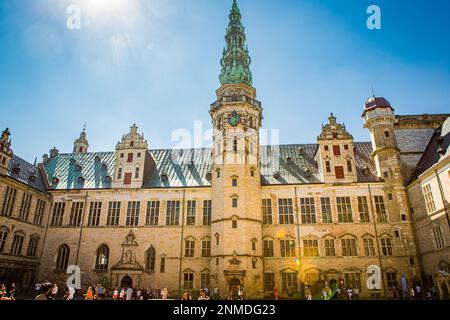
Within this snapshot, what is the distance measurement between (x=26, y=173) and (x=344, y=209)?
3883cm

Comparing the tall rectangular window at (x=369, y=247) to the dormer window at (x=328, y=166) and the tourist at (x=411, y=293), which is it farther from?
the dormer window at (x=328, y=166)

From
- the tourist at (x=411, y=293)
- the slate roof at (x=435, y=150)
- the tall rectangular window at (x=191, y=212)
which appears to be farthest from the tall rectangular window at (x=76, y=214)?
the slate roof at (x=435, y=150)

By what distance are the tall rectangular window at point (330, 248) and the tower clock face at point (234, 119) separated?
1711 cm

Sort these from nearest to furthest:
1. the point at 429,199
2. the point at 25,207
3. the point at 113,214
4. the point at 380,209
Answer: the point at 429,199 < the point at 380,209 < the point at 25,207 < the point at 113,214

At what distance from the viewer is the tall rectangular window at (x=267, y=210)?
3481 cm

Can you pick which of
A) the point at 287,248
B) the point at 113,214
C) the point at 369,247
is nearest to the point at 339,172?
the point at 369,247

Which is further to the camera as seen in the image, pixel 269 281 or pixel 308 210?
pixel 308 210

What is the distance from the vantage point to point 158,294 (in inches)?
1268

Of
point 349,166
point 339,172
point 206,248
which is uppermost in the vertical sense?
point 349,166

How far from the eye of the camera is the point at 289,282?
3216 cm

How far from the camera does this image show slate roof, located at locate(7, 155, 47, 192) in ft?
114

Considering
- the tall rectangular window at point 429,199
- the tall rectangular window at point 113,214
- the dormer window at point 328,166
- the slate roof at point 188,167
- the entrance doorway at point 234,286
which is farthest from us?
the slate roof at point 188,167

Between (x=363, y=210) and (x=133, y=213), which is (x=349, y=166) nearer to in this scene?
(x=363, y=210)

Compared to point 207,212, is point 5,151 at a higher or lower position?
higher
